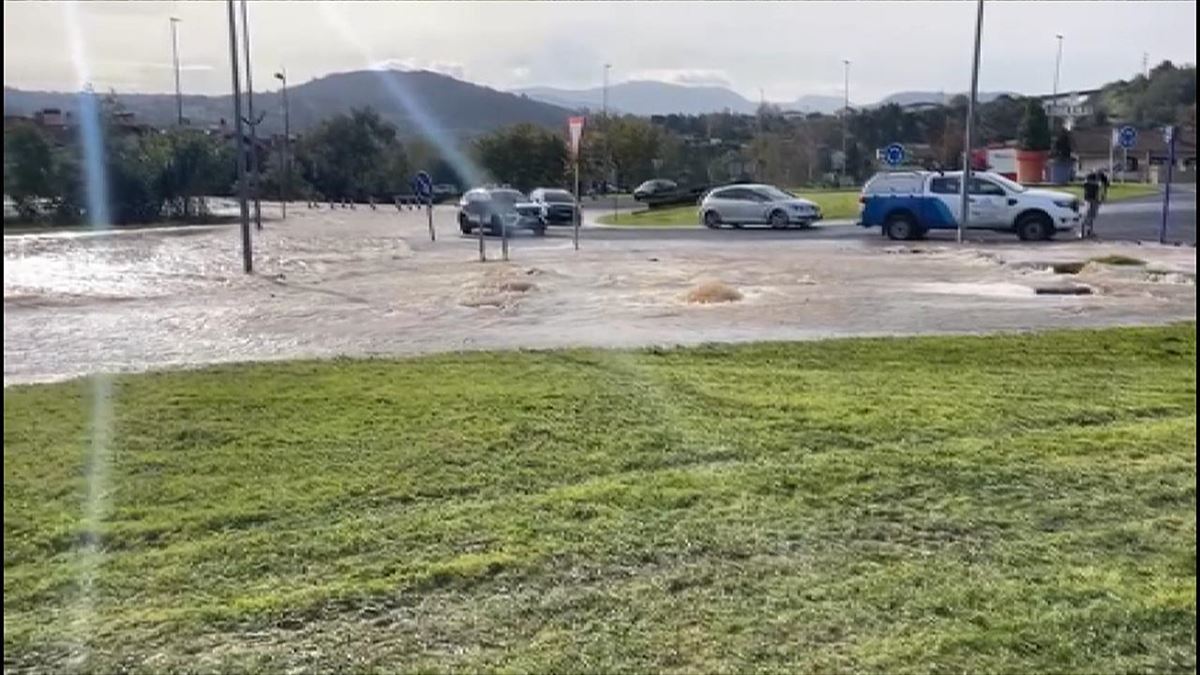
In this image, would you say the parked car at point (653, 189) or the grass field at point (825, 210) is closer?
the grass field at point (825, 210)

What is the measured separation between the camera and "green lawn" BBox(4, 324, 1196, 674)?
12.3 feet

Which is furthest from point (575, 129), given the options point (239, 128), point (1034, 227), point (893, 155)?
point (1034, 227)

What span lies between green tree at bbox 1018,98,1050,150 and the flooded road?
27381 mm

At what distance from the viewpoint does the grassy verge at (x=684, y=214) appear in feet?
132

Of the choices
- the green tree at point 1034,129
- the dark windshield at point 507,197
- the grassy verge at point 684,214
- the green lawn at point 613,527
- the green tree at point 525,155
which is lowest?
the grassy verge at point 684,214

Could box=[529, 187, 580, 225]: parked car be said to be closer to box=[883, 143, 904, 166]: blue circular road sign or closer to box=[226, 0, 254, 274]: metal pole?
box=[883, 143, 904, 166]: blue circular road sign

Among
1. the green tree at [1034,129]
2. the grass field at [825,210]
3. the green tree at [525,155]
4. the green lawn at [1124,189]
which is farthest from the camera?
the green tree at [525,155]

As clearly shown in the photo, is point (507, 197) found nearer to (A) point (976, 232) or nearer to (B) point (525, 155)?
(A) point (976, 232)

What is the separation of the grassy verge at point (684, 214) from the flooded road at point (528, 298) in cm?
1167

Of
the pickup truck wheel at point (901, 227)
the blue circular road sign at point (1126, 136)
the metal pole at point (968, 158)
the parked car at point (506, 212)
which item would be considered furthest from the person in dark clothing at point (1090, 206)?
the parked car at point (506, 212)

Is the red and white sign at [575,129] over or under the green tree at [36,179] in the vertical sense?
over

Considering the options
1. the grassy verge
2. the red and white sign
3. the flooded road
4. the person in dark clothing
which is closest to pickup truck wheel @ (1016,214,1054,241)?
the person in dark clothing

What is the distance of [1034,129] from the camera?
52.8 meters

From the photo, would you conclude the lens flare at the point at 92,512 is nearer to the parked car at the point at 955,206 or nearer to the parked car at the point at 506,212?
the parked car at the point at 955,206
